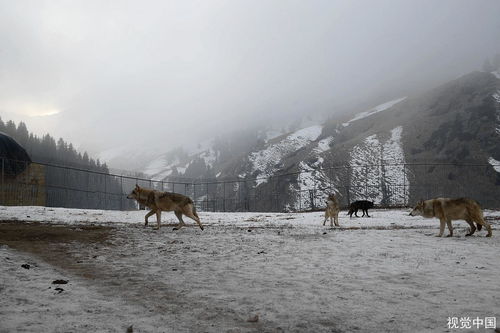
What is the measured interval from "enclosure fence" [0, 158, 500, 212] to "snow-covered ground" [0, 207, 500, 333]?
2842cm

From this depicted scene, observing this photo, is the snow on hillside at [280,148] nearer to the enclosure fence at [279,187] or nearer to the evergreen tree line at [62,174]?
the enclosure fence at [279,187]

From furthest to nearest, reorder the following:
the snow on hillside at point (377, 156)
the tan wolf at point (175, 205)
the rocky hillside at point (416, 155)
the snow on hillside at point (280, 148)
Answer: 1. the snow on hillside at point (280, 148)
2. the snow on hillside at point (377, 156)
3. the rocky hillside at point (416, 155)
4. the tan wolf at point (175, 205)

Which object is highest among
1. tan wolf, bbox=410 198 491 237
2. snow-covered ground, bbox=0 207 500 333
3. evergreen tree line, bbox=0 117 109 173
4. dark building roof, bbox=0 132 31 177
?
evergreen tree line, bbox=0 117 109 173

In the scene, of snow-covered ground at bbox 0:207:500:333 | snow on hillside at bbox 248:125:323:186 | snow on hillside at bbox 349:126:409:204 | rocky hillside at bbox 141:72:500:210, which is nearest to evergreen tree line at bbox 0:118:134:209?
rocky hillside at bbox 141:72:500:210

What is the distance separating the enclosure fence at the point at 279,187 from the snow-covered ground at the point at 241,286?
1119 inches

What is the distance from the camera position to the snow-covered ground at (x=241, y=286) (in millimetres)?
4102

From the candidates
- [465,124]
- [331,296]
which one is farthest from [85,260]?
[465,124]

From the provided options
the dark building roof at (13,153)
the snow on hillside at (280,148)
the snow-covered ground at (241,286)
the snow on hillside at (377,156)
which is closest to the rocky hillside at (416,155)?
the snow on hillside at (377,156)

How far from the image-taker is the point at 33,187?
39.0 metres

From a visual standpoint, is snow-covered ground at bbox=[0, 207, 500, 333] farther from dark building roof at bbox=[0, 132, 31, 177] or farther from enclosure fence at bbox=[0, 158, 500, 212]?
dark building roof at bbox=[0, 132, 31, 177]

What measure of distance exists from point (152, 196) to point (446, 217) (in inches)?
438

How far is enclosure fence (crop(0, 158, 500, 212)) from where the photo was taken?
39.5 meters

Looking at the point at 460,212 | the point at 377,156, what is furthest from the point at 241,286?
the point at 377,156

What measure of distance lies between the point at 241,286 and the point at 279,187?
214ft
